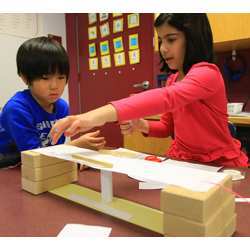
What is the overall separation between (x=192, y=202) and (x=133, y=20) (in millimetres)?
2526

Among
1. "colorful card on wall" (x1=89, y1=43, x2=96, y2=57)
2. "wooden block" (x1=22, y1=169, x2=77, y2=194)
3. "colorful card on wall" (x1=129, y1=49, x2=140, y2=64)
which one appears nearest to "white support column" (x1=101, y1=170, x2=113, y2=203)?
"wooden block" (x1=22, y1=169, x2=77, y2=194)

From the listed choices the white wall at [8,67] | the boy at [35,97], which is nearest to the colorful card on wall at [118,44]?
the white wall at [8,67]

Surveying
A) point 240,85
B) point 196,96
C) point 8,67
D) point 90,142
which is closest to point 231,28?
point 240,85

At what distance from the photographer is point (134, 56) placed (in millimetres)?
2717

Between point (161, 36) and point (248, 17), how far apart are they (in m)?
1.12

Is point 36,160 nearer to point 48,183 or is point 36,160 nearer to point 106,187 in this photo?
point 48,183

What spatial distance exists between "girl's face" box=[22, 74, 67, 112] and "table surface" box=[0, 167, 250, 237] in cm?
39

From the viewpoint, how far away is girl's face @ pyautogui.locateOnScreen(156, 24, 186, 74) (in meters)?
0.90

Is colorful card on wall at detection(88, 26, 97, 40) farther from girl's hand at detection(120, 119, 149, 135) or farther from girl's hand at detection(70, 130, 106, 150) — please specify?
girl's hand at detection(70, 130, 106, 150)

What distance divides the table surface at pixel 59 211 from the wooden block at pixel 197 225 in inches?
1.8

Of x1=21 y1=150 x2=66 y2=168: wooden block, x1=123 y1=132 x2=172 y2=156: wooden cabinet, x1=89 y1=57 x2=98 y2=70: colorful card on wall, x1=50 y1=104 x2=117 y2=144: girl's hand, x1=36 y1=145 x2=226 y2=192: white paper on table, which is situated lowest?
x1=123 y1=132 x2=172 y2=156: wooden cabinet

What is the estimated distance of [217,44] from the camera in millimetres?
1974

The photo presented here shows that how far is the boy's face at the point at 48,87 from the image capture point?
3.32ft

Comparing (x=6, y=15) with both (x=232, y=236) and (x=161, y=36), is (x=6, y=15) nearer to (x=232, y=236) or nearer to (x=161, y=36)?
(x=161, y=36)
